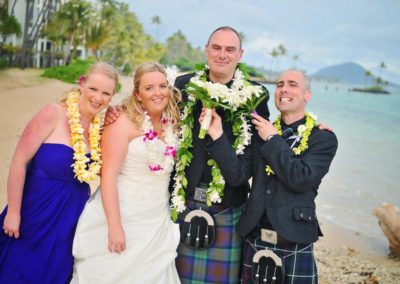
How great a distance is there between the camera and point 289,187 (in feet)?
11.2

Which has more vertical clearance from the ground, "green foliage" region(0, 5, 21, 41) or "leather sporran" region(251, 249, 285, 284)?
"green foliage" region(0, 5, 21, 41)

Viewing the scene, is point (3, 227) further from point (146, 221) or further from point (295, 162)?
point (295, 162)

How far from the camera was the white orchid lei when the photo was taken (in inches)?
140

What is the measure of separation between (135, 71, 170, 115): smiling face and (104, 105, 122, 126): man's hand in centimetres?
25

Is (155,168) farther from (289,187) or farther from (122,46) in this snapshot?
(122,46)

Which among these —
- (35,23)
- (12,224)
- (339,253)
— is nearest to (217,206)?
(12,224)

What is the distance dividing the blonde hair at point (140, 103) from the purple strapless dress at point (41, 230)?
2.10 ft

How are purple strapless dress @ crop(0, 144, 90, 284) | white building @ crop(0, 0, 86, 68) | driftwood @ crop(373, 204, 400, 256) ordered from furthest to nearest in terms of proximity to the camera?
white building @ crop(0, 0, 86, 68) → driftwood @ crop(373, 204, 400, 256) → purple strapless dress @ crop(0, 144, 90, 284)

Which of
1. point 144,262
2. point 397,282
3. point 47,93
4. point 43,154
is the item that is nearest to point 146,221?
point 144,262

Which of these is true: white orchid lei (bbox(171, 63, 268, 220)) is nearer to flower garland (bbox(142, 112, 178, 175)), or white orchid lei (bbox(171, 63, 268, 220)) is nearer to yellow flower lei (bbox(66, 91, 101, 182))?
flower garland (bbox(142, 112, 178, 175))

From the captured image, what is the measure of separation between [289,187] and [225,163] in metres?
0.59

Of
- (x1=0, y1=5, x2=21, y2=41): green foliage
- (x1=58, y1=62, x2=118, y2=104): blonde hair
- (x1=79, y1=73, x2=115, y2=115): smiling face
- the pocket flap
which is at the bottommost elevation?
the pocket flap

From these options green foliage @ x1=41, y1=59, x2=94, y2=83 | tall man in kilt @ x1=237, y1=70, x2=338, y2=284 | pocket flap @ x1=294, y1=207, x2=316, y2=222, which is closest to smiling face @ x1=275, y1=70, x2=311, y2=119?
tall man in kilt @ x1=237, y1=70, x2=338, y2=284

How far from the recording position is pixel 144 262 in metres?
3.52
